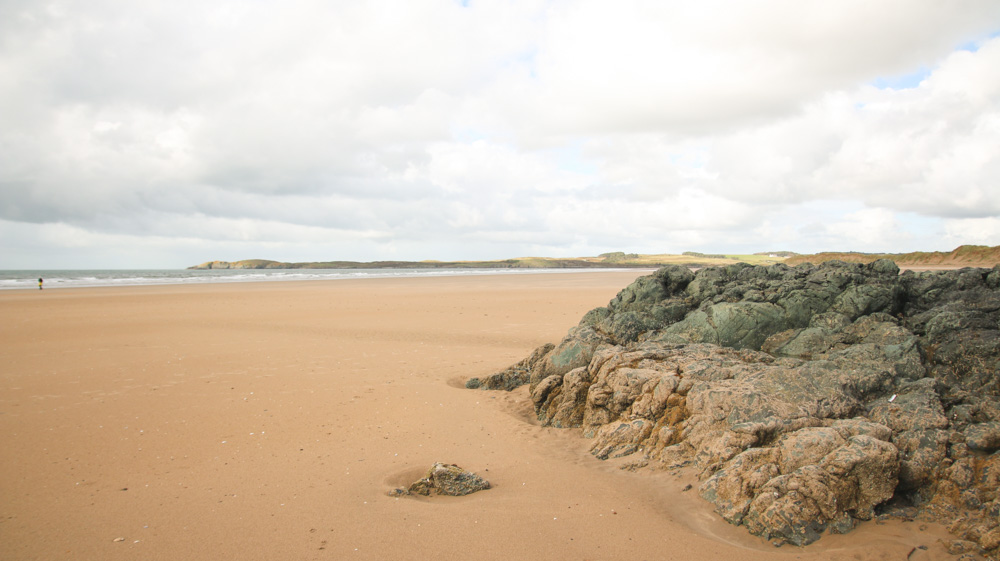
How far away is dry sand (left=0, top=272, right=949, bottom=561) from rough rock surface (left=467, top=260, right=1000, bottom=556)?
34 centimetres

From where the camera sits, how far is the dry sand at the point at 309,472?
4133mm

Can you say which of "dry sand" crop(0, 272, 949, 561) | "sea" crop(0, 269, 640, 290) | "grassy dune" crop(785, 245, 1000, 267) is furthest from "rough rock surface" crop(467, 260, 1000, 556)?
"sea" crop(0, 269, 640, 290)

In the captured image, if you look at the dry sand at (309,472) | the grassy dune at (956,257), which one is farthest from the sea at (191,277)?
the dry sand at (309,472)

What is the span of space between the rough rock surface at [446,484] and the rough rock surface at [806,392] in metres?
1.66

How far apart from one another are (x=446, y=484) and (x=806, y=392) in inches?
159

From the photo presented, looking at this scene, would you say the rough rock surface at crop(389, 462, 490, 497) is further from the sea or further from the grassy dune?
the sea

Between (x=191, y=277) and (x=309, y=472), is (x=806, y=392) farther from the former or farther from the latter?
(x=191, y=277)

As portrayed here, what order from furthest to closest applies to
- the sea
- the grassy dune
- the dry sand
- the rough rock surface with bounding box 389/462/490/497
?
1. the sea
2. the grassy dune
3. the rough rock surface with bounding box 389/462/490/497
4. the dry sand

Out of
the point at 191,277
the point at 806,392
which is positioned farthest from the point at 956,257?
the point at 191,277

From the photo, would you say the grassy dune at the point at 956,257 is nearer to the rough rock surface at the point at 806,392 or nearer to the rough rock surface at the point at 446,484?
the rough rock surface at the point at 806,392

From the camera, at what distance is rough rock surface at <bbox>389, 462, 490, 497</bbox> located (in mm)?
5117

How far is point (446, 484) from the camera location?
5164 millimetres

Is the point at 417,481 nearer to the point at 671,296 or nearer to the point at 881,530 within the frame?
the point at 881,530

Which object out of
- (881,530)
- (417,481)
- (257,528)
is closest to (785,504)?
(881,530)
